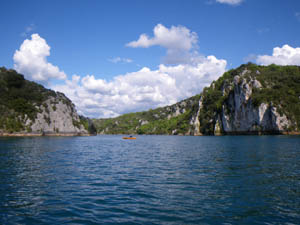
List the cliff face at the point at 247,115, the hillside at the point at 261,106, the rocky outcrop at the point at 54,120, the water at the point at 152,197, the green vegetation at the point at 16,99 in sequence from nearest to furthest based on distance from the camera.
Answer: the water at the point at 152,197 → the cliff face at the point at 247,115 → the hillside at the point at 261,106 → the green vegetation at the point at 16,99 → the rocky outcrop at the point at 54,120

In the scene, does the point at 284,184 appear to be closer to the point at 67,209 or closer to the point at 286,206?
the point at 286,206

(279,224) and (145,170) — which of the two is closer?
(279,224)

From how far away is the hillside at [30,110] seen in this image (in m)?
150

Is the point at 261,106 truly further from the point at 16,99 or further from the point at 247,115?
the point at 16,99

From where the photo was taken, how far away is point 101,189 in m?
18.4

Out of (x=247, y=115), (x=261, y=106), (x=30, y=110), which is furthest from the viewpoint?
(x=30, y=110)

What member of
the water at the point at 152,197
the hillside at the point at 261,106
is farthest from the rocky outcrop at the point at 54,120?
the water at the point at 152,197

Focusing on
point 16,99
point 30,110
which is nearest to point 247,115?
point 30,110

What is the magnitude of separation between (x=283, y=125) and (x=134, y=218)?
147 metres

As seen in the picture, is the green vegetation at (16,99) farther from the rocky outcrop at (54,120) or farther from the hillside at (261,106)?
the hillside at (261,106)

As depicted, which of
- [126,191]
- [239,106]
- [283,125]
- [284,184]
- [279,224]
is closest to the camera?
[279,224]

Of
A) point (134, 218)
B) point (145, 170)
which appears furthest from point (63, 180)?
point (134, 218)

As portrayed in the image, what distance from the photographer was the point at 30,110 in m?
163

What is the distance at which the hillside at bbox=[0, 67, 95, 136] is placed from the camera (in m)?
150
